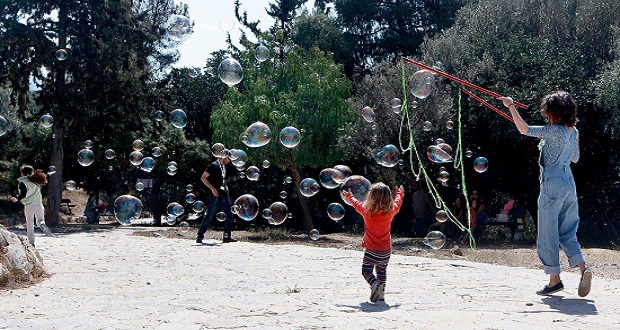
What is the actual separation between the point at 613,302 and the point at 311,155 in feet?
48.4

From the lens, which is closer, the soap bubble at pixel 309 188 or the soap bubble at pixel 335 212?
the soap bubble at pixel 335 212

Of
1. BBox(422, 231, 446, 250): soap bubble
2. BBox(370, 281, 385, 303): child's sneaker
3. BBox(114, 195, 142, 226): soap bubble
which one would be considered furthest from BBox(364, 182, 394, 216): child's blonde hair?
BBox(114, 195, 142, 226): soap bubble

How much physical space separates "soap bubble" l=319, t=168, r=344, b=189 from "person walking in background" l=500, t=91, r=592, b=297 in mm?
5065

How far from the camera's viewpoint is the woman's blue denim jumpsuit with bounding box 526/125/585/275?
261 inches

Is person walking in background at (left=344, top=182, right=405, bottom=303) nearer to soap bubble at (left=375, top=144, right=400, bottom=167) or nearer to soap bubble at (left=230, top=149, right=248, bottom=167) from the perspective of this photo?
soap bubble at (left=375, top=144, right=400, bottom=167)

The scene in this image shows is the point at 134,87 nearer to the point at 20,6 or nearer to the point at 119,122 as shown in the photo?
the point at 119,122

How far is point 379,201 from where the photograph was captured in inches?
277

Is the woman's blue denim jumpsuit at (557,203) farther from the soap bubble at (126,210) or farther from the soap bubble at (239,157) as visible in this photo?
the soap bubble at (239,157)

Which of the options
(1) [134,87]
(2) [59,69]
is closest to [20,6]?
(2) [59,69]

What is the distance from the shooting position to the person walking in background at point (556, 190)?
6621mm

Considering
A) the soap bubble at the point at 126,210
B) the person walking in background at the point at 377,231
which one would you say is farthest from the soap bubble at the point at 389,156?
the person walking in background at the point at 377,231

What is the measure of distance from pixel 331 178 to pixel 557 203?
5.82 metres

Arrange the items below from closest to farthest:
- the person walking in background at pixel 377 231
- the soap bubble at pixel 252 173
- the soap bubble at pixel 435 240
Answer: the person walking in background at pixel 377 231, the soap bubble at pixel 435 240, the soap bubble at pixel 252 173

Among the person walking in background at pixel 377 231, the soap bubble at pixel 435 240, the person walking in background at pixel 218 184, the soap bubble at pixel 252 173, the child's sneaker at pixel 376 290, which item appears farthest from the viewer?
the soap bubble at pixel 252 173
